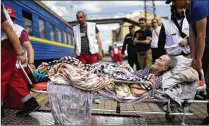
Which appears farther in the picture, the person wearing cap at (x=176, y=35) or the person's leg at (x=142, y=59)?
the person's leg at (x=142, y=59)

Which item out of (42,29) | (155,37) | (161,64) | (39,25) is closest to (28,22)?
(39,25)

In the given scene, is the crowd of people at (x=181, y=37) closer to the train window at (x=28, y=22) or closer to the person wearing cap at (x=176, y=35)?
the person wearing cap at (x=176, y=35)

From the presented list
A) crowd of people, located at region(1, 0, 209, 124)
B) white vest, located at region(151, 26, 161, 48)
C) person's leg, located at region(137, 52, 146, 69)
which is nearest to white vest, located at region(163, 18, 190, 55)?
crowd of people, located at region(1, 0, 209, 124)

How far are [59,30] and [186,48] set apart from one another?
12.1 m

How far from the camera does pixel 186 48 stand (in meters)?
5.67

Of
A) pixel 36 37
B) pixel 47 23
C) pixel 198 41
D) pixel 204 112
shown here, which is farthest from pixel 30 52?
pixel 47 23

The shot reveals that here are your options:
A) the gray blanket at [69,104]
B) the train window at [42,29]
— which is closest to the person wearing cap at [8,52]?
the gray blanket at [69,104]

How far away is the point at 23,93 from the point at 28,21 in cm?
704

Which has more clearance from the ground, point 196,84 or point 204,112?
point 196,84

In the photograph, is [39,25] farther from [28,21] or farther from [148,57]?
[148,57]

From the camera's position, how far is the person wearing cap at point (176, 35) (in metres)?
5.65

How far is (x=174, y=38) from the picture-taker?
5.74 metres

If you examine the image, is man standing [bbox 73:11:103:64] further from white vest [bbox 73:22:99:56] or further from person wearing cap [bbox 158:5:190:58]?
person wearing cap [bbox 158:5:190:58]

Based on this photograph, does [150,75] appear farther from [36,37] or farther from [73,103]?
[36,37]
